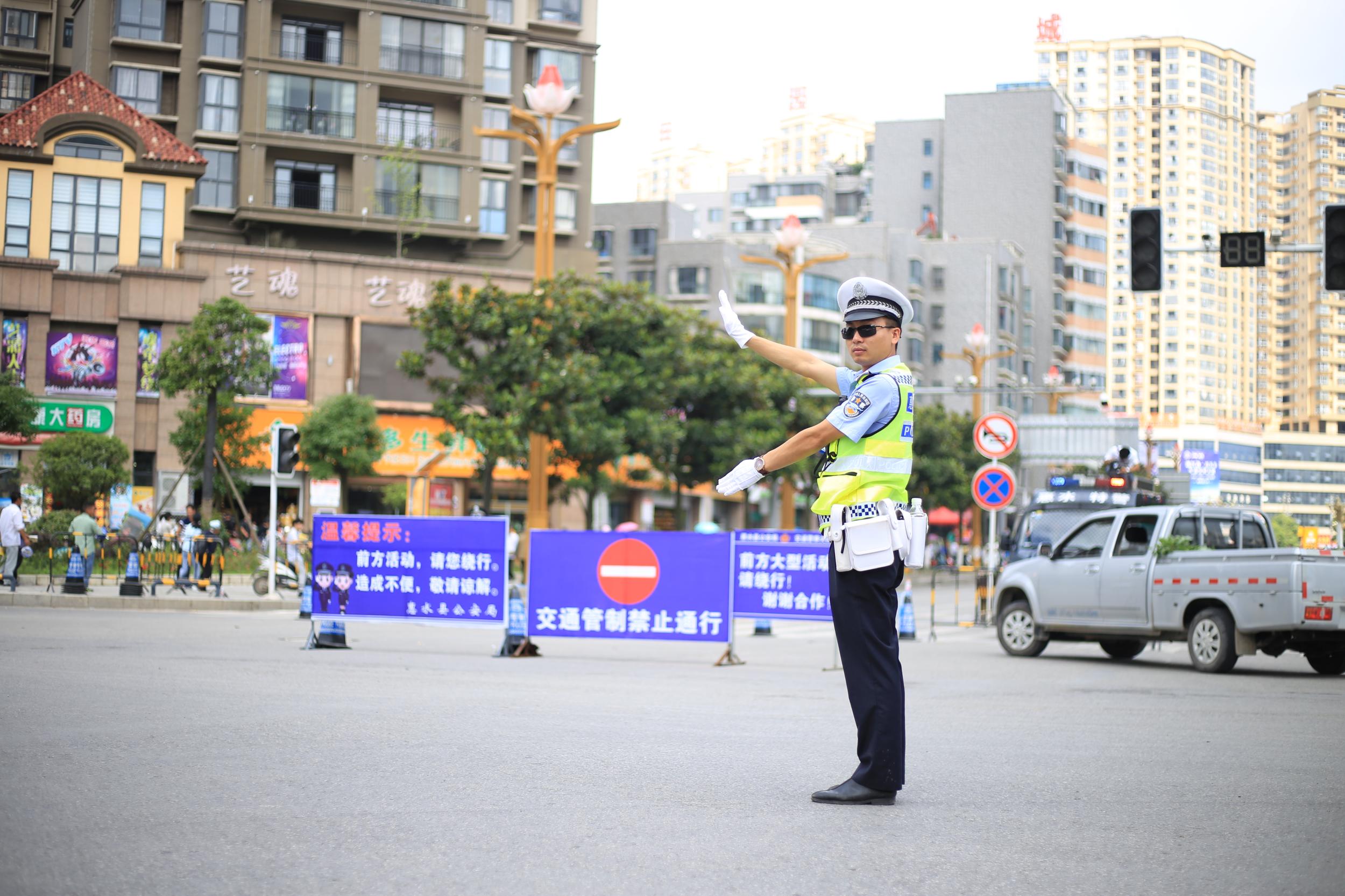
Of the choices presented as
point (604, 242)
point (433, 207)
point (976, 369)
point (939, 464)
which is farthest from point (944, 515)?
point (433, 207)

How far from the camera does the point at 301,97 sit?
48375 mm

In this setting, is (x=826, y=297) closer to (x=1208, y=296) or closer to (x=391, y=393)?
(x=391, y=393)

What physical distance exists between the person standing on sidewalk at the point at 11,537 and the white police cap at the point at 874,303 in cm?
2053

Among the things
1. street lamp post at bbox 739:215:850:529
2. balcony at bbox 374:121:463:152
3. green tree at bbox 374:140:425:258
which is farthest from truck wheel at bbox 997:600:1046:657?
balcony at bbox 374:121:463:152

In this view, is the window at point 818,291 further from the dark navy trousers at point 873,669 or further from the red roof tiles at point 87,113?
the dark navy trousers at point 873,669

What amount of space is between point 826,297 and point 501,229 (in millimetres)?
27938

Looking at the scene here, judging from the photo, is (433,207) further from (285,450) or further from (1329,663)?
(1329,663)

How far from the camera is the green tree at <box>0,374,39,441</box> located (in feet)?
102

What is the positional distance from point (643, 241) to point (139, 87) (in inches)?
1276

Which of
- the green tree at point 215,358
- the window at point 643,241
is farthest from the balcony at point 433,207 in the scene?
the window at point 643,241

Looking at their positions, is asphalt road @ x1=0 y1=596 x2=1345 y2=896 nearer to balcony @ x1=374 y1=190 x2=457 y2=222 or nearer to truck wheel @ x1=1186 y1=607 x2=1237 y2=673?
truck wheel @ x1=1186 y1=607 x2=1237 y2=673

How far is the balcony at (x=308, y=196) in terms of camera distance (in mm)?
48344

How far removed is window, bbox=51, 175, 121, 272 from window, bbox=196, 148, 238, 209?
20.5ft

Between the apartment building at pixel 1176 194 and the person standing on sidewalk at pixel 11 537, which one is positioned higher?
the apartment building at pixel 1176 194
